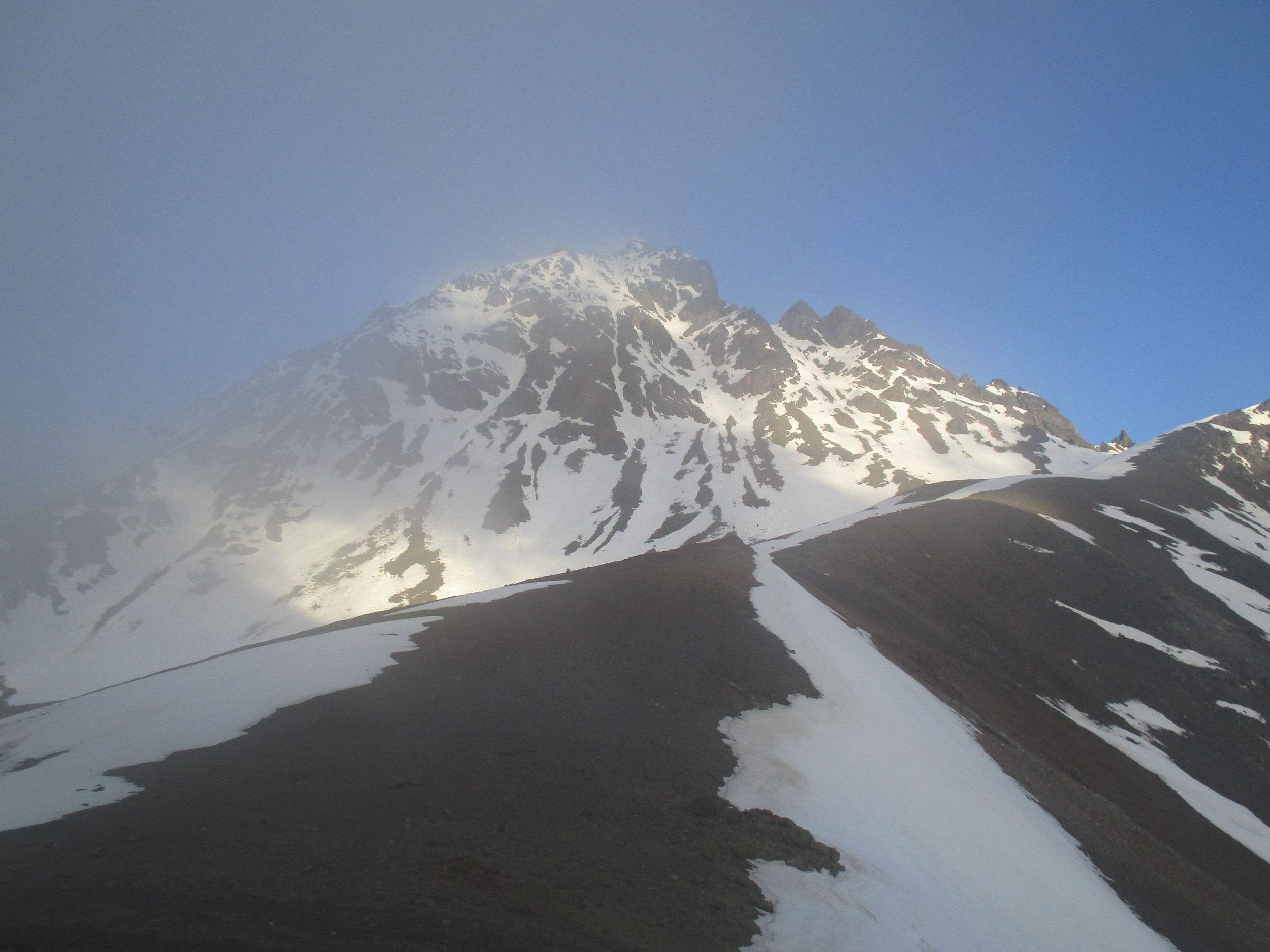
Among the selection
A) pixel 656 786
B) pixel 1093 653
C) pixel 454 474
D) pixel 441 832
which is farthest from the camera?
pixel 454 474

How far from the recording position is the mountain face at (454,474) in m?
97.7

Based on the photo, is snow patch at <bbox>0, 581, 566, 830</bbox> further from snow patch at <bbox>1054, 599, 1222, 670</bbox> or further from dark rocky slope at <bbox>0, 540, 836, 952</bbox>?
snow patch at <bbox>1054, 599, 1222, 670</bbox>

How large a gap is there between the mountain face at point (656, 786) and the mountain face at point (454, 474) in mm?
69545

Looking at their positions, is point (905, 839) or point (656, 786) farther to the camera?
point (905, 839)

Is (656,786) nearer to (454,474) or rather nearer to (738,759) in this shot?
(738,759)

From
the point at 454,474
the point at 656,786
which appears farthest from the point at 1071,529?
the point at 454,474

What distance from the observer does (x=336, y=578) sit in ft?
335

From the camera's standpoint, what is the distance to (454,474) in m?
134

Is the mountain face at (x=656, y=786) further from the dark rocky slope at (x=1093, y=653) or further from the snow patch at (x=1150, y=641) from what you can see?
the snow patch at (x=1150, y=641)

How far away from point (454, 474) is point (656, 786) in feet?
424

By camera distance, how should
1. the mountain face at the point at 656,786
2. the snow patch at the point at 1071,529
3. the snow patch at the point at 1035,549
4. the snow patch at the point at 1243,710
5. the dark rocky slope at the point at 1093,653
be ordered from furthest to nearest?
1. the snow patch at the point at 1071,529
2. the snow patch at the point at 1035,549
3. the snow patch at the point at 1243,710
4. the dark rocky slope at the point at 1093,653
5. the mountain face at the point at 656,786

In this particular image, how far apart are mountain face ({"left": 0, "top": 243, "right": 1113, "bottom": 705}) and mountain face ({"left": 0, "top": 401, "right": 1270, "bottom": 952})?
69.5m

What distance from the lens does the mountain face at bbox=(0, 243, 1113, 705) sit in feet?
320

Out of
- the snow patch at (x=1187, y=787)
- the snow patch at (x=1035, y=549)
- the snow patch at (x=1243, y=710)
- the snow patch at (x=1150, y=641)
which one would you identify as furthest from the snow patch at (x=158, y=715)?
the snow patch at (x=1035, y=549)
